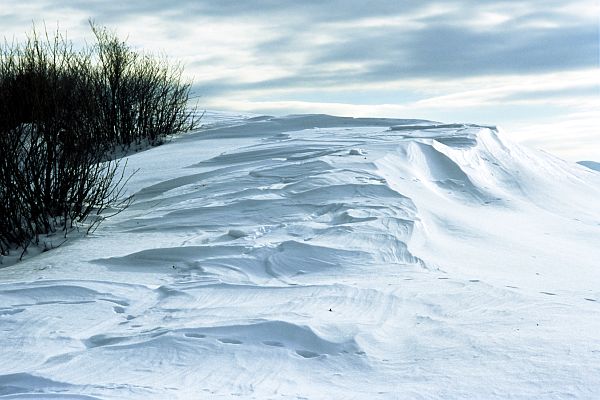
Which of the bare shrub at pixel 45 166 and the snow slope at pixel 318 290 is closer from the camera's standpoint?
the snow slope at pixel 318 290

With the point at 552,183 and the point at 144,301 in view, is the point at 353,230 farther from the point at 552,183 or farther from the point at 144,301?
the point at 552,183

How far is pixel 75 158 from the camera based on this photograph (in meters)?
5.91

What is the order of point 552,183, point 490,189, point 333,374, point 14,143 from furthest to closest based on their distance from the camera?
point 552,183 → point 490,189 → point 14,143 → point 333,374

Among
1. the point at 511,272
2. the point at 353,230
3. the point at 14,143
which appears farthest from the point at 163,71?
the point at 511,272

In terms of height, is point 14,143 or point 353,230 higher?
point 14,143

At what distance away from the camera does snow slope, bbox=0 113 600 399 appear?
2689mm

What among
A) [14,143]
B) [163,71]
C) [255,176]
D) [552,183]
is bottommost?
[552,183]

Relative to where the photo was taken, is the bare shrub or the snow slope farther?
the bare shrub

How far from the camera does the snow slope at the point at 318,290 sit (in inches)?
106

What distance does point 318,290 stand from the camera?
3.75 meters

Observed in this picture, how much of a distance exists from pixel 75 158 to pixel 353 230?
2460 mm

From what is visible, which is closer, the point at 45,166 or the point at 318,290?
the point at 318,290

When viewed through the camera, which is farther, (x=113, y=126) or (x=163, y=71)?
(x=163, y=71)

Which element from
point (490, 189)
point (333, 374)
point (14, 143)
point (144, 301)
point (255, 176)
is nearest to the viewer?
point (333, 374)
